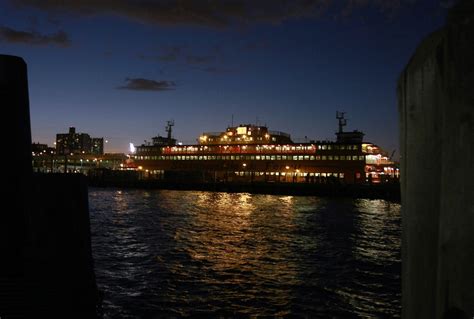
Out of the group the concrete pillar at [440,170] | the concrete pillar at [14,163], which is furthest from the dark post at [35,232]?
the concrete pillar at [440,170]

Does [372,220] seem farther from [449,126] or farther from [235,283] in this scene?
[449,126]

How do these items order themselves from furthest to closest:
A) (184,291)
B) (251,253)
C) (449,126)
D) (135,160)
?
(135,160) → (251,253) → (184,291) → (449,126)

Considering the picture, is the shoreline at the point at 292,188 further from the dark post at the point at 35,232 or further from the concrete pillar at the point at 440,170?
the concrete pillar at the point at 440,170

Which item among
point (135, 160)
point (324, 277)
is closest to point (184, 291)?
point (324, 277)

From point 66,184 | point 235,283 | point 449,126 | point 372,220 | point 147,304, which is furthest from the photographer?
point 372,220

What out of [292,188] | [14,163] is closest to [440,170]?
[14,163]

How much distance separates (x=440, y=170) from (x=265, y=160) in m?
85.6

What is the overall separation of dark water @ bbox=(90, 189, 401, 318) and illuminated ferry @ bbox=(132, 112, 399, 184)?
48.7 meters

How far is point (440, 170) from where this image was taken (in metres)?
1.58

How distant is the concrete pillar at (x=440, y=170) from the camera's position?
1426 millimetres

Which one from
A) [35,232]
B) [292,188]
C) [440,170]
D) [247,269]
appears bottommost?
[247,269]

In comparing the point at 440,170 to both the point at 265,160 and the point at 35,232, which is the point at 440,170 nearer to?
the point at 35,232

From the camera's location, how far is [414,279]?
69.0 inches

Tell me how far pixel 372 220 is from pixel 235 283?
23.1 m
